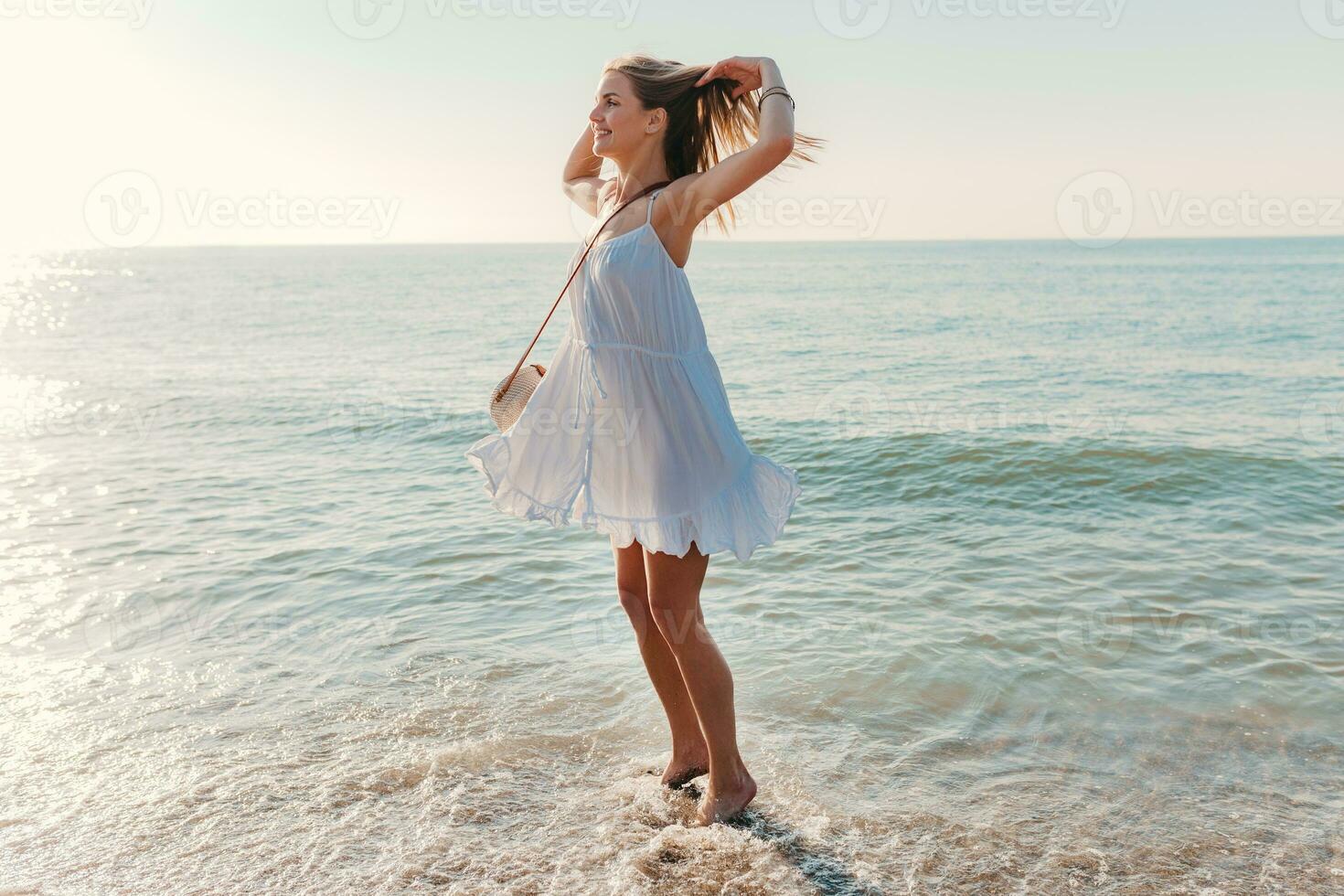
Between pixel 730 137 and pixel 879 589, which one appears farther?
pixel 879 589

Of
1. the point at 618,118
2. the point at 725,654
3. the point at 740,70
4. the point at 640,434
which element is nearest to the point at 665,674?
the point at 640,434

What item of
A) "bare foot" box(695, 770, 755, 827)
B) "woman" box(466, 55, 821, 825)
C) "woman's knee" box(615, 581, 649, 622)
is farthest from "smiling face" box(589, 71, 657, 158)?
"bare foot" box(695, 770, 755, 827)

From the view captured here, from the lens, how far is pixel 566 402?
3.34 metres

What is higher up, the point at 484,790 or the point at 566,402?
the point at 566,402

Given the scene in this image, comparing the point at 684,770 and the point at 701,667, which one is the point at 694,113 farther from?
the point at 684,770

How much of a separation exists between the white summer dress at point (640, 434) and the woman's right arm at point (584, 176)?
0.51 meters

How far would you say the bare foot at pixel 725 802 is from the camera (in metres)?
3.37

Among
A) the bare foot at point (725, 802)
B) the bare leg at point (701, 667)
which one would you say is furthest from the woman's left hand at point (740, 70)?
the bare foot at point (725, 802)

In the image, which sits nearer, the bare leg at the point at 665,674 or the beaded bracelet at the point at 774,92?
the beaded bracelet at the point at 774,92

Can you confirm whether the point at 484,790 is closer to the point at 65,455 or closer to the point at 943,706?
the point at 943,706

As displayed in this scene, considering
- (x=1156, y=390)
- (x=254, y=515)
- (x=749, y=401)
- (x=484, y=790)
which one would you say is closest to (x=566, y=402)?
(x=484, y=790)

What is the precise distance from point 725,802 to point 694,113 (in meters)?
2.23

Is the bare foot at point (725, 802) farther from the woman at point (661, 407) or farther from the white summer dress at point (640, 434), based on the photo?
the white summer dress at point (640, 434)

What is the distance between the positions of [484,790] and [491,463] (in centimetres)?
120
